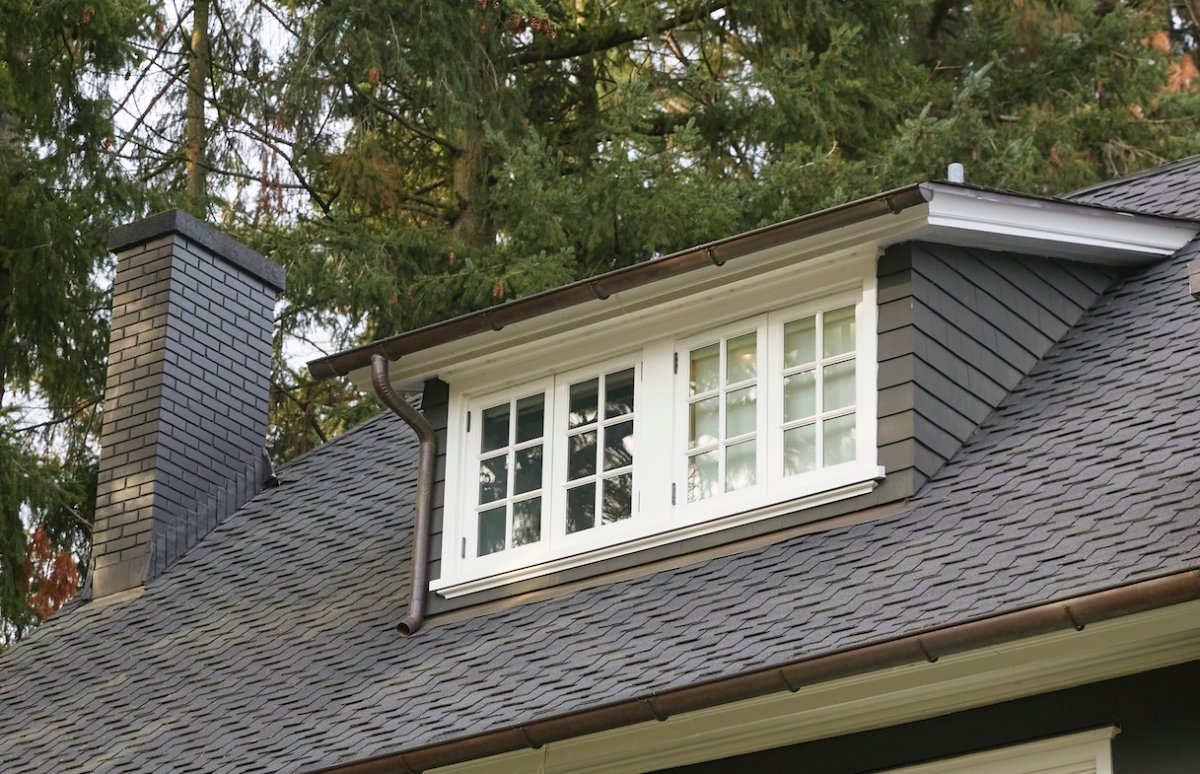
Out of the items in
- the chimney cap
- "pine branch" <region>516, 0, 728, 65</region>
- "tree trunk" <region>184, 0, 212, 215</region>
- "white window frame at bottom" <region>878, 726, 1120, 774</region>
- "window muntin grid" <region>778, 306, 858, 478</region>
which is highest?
"pine branch" <region>516, 0, 728, 65</region>

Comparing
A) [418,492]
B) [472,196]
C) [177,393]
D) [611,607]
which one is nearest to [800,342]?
[611,607]

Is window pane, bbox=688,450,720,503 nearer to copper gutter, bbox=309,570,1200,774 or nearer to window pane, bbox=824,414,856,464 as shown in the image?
window pane, bbox=824,414,856,464

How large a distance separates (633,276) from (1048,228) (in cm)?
207

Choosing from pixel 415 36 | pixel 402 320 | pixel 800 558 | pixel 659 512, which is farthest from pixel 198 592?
pixel 415 36

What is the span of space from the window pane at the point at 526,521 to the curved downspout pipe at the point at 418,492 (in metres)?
0.53

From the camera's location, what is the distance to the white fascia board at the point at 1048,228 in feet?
29.8

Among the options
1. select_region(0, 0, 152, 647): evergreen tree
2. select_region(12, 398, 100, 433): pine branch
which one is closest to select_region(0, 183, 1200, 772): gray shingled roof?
select_region(0, 0, 152, 647): evergreen tree

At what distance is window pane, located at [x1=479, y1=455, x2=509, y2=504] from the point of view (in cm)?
1014

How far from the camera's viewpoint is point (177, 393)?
1293cm

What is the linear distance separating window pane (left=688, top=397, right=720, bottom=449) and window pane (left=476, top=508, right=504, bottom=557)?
1.19 m

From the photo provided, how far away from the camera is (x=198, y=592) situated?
11.6 meters

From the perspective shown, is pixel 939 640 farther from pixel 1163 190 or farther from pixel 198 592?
pixel 198 592

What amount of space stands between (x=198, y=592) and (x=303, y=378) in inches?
357

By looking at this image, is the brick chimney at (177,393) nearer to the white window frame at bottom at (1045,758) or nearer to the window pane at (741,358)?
the window pane at (741,358)
